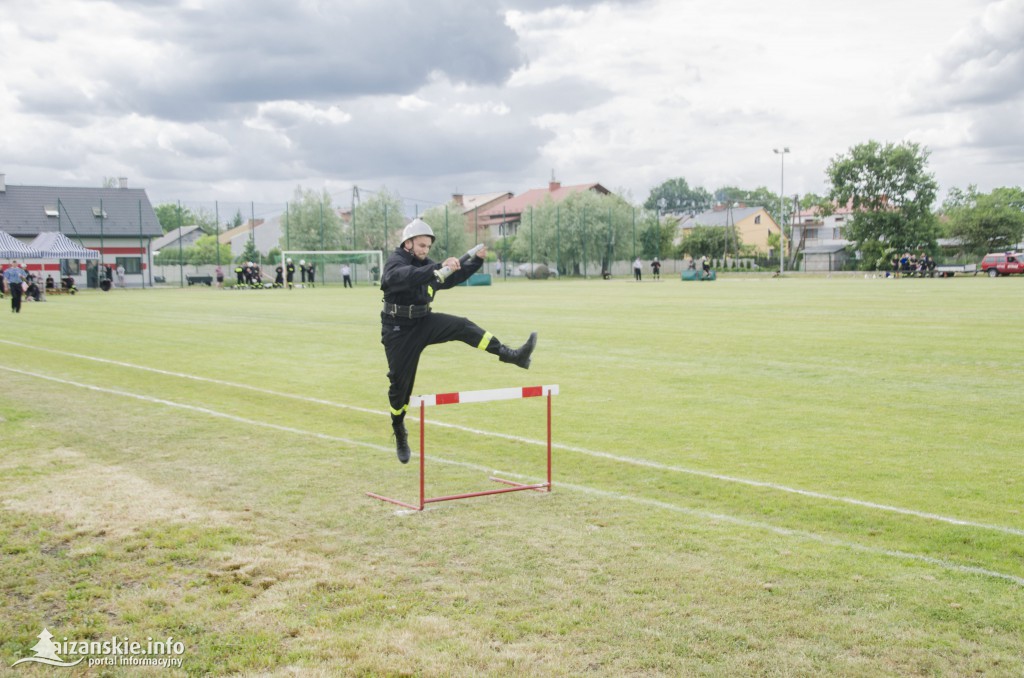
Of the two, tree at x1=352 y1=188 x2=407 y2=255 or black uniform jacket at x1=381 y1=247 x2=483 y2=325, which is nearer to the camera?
black uniform jacket at x1=381 y1=247 x2=483 y2=325

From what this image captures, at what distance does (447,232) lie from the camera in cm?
7988

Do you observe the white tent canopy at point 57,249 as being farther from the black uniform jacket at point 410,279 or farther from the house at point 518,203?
the house at point 518,203

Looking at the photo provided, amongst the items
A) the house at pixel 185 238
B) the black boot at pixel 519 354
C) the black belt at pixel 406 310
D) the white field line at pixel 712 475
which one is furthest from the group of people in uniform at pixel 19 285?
the house at pixel 185 238

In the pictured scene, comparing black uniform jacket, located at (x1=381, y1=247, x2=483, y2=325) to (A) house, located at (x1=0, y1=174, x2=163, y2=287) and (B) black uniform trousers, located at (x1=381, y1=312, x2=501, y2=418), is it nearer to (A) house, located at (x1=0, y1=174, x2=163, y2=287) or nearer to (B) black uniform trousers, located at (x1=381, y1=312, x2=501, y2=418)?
(B) black uniform trousers, located at (x1=381, y1=312, x2=501, y2=418)

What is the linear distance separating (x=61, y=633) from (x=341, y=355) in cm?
1413

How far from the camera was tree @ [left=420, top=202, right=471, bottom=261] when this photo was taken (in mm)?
78562

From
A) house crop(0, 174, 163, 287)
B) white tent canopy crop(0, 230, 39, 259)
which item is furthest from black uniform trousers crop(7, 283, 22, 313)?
house crop(0, 174, 163, 287)

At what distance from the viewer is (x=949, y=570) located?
237 inches

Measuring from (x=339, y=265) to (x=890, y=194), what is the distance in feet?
194

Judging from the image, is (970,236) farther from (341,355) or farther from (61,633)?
(61,633)

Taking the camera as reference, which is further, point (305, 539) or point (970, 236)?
point (970, 236)

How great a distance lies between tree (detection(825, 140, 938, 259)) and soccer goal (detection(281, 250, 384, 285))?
2091 inches

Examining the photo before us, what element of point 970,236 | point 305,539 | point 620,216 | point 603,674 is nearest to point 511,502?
point 305,539

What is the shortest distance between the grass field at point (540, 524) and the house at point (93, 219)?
61.3m
